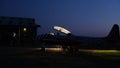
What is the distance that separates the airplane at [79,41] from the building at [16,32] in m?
16.9

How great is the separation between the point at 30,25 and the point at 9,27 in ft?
15.0

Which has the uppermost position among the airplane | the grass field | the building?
the building

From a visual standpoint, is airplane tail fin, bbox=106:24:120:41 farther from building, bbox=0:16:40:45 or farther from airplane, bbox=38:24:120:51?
building, bbox=0:16:40:45

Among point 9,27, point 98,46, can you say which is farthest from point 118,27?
point 9,27

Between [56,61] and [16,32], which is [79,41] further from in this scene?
[16,32]

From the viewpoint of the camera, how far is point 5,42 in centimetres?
5366

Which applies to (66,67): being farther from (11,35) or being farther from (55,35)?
(11,35)

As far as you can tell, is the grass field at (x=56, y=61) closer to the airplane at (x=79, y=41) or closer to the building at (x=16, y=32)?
the airplane at (x=79, y=41)

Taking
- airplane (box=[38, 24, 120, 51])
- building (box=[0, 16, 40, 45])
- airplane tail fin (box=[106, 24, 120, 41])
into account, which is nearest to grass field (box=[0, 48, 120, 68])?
airplane (box=[38, 24, 120, 51])

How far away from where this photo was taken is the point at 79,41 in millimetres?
37375

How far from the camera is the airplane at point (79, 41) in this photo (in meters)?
34.0

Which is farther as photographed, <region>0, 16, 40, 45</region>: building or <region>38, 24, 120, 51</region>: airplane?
<region>0, 16, 40, 45</region>: building

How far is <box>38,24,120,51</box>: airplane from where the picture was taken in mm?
34000

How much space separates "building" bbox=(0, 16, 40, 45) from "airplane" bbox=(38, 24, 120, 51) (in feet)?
Answer: 55.4
